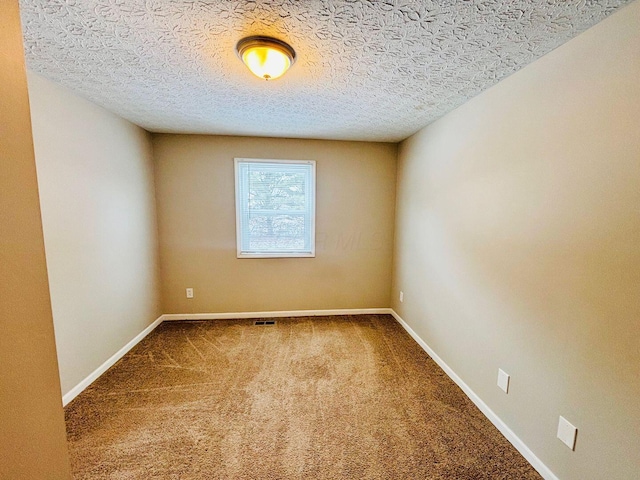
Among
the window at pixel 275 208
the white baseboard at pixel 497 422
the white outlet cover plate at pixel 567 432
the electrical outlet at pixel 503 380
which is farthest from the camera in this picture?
the window at pixel 275 208

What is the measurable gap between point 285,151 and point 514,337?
9.19 ft

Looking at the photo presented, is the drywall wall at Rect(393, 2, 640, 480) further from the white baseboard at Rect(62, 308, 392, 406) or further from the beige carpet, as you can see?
the white baseboard at Rect(62, 308, 392, 406)

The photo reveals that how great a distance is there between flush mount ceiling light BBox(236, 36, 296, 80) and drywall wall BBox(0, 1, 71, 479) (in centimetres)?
88

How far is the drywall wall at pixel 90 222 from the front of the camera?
1803mm

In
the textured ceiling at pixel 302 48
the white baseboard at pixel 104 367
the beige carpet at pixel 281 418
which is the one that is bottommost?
the beige carpet at pixel 281 418

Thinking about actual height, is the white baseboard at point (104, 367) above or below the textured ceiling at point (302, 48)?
below

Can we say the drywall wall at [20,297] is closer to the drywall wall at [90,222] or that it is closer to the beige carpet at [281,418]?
the beige carpet at [281,418]

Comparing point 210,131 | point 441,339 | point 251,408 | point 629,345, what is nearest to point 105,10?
point 210,131

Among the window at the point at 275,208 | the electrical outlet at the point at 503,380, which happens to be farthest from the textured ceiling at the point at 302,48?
the electrical outlet at the point at 503,380

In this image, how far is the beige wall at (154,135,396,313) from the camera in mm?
3145

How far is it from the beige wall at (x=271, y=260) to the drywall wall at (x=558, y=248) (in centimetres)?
130

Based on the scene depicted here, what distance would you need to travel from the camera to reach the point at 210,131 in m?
2.95

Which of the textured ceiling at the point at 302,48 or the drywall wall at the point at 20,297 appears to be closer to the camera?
the drywall wall at the point at 20,297

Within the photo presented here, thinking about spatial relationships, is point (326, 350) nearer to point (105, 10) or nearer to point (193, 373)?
point (193, 373)
